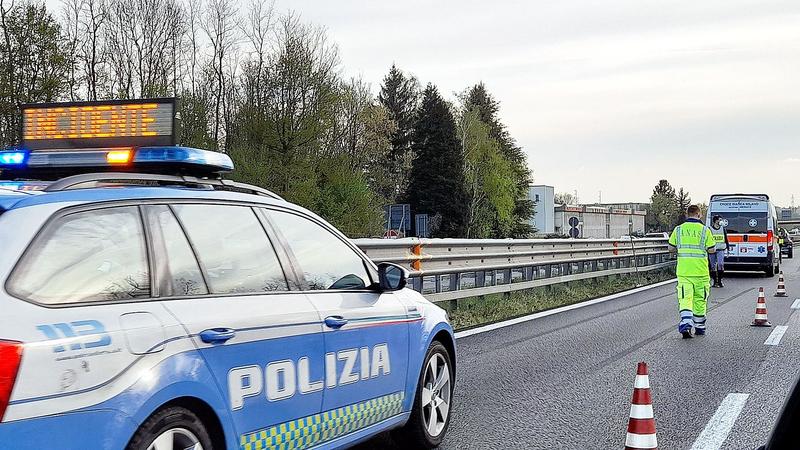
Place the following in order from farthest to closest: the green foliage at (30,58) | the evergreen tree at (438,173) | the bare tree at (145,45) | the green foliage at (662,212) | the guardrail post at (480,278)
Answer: the green foliage at (662,212)
the evergreen tree at (438,173)
the bare tree at (145,45)
the green foliage at (30,58)
the guardrail post at (480,278)

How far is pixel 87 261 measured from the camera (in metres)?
3.54

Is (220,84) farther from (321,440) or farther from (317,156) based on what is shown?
(321,440)

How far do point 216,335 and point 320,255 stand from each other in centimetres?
128

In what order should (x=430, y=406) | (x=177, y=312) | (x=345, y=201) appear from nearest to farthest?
(x=177, y=312), (x=430, y=406), (x=345, y=201)

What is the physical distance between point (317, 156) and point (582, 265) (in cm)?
2922

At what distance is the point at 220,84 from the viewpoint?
49.5 meters

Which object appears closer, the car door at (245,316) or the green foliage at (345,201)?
the car door at (245,316)

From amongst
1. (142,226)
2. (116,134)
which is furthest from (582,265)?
(142,226)

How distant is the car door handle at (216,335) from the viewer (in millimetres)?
3784

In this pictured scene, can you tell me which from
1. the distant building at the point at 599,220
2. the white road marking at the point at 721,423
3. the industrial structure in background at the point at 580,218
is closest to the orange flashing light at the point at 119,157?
the white road marking at the point at 721,423

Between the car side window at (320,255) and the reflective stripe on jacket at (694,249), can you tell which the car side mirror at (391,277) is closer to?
the car side window at (320,255)

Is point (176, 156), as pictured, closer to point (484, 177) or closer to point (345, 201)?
point (345, 201)

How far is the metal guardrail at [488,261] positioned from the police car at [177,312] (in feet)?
15.8

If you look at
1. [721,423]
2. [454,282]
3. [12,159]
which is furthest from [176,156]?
[454,282]
